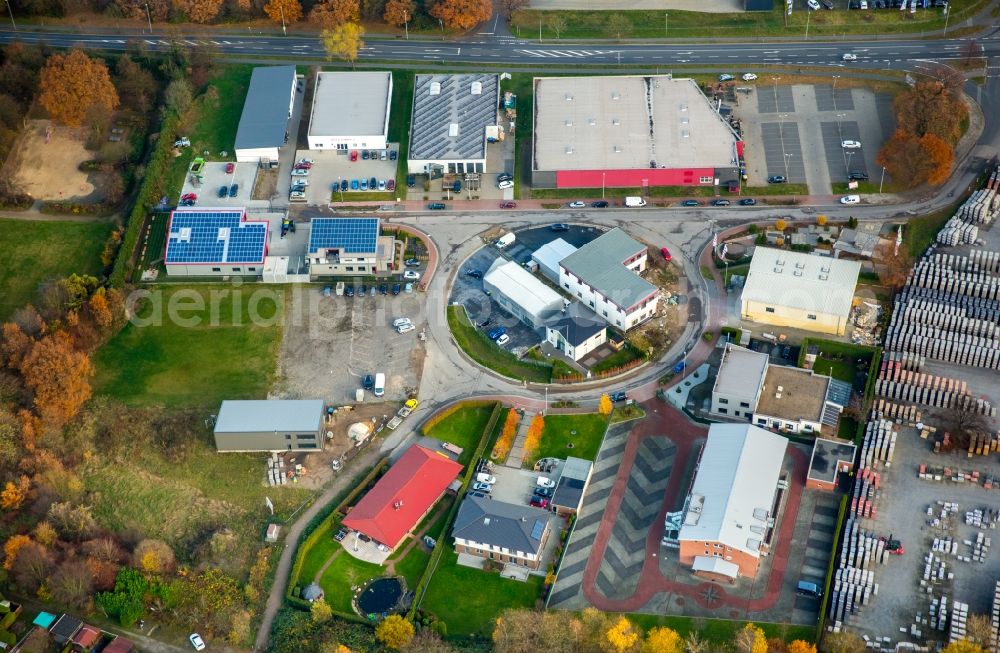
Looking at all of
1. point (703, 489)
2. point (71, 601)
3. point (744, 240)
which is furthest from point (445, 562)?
point (744, 240)

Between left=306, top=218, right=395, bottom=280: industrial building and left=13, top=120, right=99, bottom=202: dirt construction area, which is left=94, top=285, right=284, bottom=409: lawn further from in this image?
left=13, top=120, right=99, bottom=202: dirt construction area

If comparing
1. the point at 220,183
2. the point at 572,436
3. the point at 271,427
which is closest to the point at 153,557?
the point at 271,427

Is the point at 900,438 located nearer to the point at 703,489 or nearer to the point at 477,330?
the point at 703,489

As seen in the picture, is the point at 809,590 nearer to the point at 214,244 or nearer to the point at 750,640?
the point at 750,640

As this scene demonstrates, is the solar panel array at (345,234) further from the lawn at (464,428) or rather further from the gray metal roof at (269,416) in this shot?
the lawn at (464,428)

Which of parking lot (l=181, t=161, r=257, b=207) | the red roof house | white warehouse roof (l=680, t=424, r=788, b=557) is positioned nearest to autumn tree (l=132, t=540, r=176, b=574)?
the red roof house

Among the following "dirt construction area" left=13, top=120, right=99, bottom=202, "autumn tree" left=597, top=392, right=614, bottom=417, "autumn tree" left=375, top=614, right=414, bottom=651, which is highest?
"dirt construction area" left=13, top=120, right=99, bottom=202
